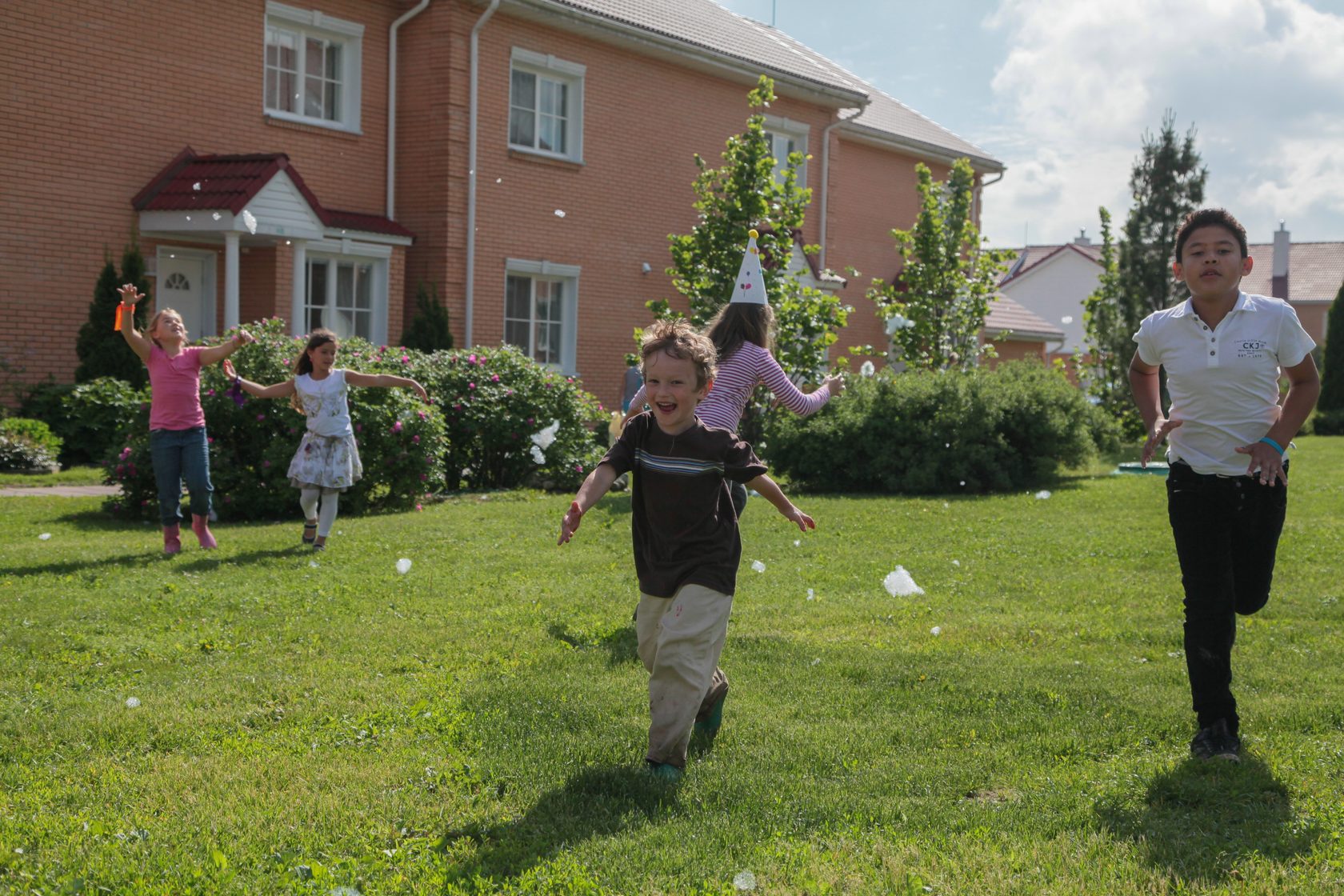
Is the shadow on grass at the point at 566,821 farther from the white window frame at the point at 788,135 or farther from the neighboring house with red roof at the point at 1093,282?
the neighboring house with red roof at the point at 1093,282

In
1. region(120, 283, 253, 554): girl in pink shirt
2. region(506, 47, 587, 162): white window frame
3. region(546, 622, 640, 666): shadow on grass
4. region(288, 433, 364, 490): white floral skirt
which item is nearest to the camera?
region(546, 622, 640, 666): shadow on grass

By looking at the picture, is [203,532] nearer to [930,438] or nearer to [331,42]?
[930,438]

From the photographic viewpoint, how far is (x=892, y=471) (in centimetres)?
1464

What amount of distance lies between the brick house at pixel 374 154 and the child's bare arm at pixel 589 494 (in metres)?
12.2

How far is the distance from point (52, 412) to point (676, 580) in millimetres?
12804

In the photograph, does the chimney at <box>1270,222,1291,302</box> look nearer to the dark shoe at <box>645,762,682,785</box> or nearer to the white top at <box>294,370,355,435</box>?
the white top at <box>294,370,355,435</box>

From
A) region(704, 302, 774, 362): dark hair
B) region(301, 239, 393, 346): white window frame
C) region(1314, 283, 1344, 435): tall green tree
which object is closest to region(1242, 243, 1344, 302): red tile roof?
region(1314, 283, 1344, 435): tall green tree

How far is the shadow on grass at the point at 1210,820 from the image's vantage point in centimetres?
368

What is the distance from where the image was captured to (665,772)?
14.2ft

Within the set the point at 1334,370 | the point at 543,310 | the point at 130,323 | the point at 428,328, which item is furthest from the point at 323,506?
the point at 1334,370

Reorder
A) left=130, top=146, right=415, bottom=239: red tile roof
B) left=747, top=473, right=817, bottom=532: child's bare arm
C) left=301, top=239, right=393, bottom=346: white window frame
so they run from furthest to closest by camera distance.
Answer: left=301, top=239, right=393, bottom=346: white window frame → left=130, top=146, right=415, bottom=239: red tile roof → left=747, top=473, right=817, bottom=532: child's bare arm

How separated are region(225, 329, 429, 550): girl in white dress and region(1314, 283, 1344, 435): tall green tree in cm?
2969

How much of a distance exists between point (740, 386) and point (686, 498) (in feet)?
6.21

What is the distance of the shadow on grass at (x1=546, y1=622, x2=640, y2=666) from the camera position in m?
6.09
